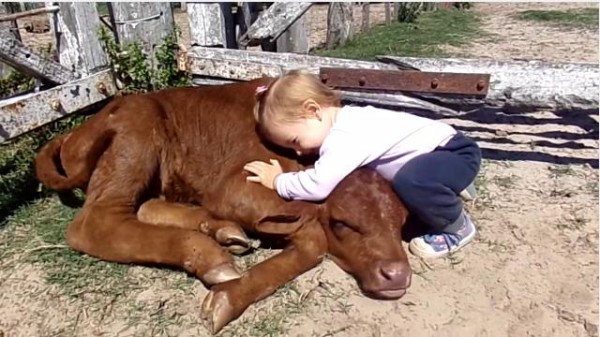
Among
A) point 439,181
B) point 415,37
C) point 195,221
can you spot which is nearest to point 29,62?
point 195,221

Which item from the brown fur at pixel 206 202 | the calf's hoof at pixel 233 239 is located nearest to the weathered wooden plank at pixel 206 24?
the brown fur at pixel 206 202

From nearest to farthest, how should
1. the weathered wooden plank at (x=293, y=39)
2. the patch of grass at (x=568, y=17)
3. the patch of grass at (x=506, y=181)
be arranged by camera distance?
the patch of grass at (x=506, y=181)
the weathered wooden plank at (x=293, y=39)
the patch of grass at (x=568, y=17)

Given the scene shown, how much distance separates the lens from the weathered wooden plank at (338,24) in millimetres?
8570

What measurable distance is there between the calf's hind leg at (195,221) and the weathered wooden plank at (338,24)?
5.54m

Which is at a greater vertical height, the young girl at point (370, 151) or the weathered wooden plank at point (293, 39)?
the young girl at point (370, 151)

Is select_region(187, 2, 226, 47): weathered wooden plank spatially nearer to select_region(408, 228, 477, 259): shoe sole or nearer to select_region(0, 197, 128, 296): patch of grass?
select_region(0, 197, 128, 296): patch of grass

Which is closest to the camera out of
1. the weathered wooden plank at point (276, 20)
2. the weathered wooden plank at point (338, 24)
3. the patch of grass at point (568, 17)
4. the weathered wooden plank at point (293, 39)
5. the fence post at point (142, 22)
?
the fence post at point (142, 22)

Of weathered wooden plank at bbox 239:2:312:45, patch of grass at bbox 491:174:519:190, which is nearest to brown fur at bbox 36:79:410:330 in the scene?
weathered wooden plank at bbox 239:2:312:45

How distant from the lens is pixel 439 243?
3.19 metres

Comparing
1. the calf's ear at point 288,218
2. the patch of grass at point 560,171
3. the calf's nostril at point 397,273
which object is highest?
the calf's ear at point 288,218

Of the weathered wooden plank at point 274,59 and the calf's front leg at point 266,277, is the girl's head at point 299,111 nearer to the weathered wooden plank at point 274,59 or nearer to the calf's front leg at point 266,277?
the calf's front leg at point 266,277

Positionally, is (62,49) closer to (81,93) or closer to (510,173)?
(81,93)

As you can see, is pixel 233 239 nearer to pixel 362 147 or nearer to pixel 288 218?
pixel 288 218

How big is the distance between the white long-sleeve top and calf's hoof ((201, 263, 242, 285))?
42 centimetres
